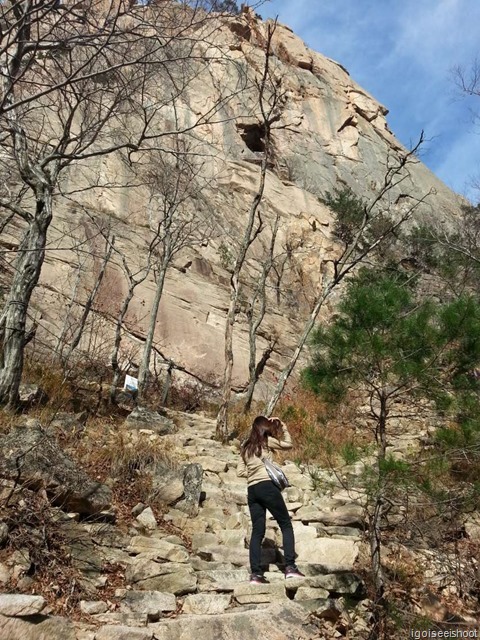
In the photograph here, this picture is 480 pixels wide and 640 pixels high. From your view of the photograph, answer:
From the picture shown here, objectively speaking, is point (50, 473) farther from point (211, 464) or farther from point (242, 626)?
point (211, 464)

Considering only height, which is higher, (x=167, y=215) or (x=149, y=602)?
(x=167, y=215)

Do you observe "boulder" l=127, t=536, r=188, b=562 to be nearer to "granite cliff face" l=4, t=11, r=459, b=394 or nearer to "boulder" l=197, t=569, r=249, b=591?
"boulder" l=197, t=569, r=249, b=591

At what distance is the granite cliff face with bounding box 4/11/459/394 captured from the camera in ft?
41.7

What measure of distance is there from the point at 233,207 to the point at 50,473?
19.8 meters

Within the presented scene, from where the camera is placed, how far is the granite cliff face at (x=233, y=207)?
12703mm

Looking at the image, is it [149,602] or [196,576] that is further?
[196,576]

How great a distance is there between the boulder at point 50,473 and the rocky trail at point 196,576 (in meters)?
0.08

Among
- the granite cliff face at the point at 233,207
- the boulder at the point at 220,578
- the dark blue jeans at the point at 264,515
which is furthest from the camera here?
the granite cliff face at the point at 233,207

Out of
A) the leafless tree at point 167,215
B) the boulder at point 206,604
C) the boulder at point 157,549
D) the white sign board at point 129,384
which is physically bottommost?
the boulder at point 206,604

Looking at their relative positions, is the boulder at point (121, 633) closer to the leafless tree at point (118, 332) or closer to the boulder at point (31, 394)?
the boulder at point (31, 394)

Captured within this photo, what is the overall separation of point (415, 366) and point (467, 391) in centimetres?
92

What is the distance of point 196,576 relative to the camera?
3979 mm

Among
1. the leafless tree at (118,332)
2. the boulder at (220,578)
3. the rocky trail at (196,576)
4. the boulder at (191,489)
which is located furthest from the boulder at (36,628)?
the leafless tree at (118,332)

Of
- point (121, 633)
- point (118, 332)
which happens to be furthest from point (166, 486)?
point (118, 332)
